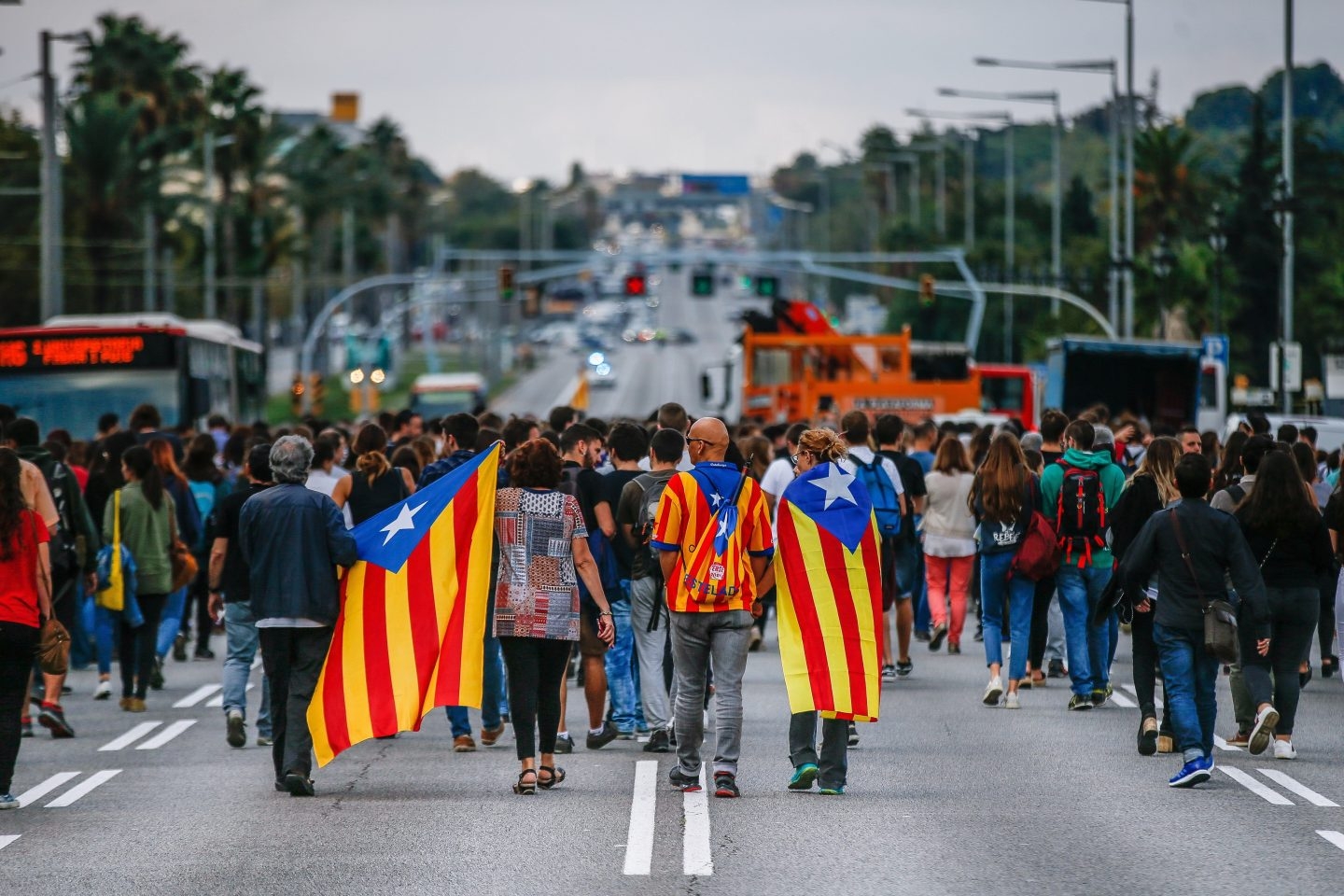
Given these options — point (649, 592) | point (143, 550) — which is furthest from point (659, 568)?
point (143, 550)

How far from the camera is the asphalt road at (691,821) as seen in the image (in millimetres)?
8758

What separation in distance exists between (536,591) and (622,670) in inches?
83.2

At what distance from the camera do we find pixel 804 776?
10.9 metres

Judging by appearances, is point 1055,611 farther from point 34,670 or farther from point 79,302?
point 79,302

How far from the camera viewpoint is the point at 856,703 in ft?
35.1

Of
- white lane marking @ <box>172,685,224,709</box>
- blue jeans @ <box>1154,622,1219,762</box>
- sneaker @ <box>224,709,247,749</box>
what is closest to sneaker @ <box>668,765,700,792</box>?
blue jeans @ <box>1154,622,1219,762</box>

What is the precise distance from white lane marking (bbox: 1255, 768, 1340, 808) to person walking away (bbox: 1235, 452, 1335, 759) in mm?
343

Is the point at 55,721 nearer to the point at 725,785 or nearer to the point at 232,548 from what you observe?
the point at 232,548

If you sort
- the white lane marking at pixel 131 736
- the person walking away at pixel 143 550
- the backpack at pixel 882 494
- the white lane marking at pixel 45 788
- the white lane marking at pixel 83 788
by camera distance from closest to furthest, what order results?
the white lane marking at pixel 83 788 < the white lane marking at pixel 45 788 < the white lane marking at pixel 131 736 < the person walking away at pixel 143 550 < the backpack at pixel 882 494

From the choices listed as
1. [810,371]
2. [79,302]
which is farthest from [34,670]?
[79,302]

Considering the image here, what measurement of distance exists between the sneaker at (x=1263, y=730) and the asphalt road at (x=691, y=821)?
4.9 inches

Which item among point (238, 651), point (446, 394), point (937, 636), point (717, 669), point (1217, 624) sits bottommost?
point (937, 636)

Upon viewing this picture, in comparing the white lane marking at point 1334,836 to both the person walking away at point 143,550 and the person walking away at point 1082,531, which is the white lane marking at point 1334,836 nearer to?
the person walking away at point 1082,531

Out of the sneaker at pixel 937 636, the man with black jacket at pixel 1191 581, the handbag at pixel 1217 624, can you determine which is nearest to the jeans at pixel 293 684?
the man with black jacket at pixel 1191 581
